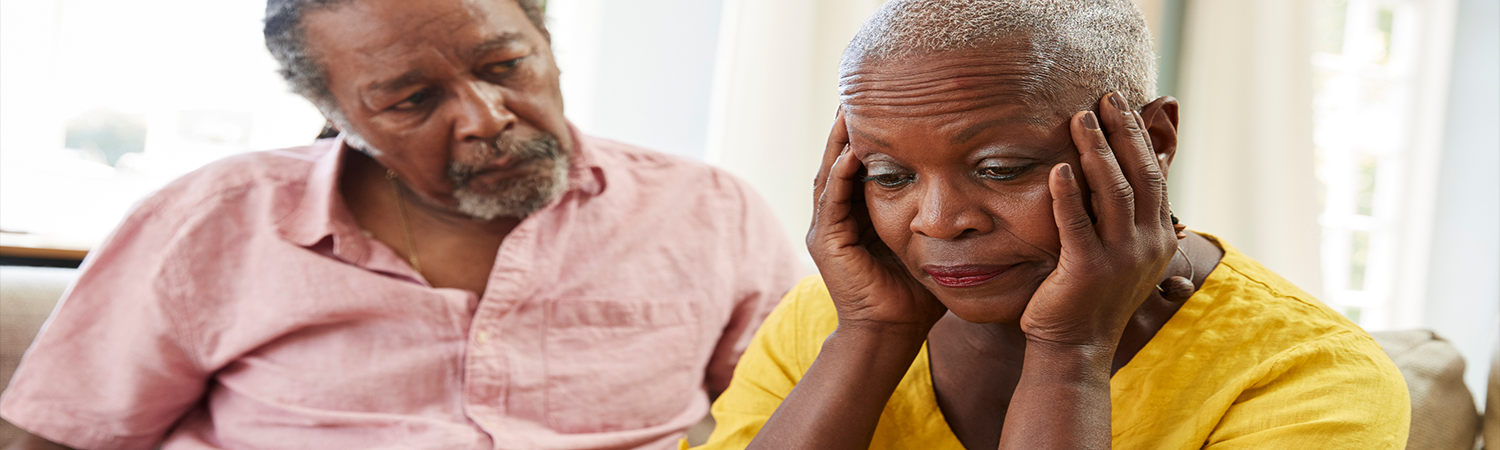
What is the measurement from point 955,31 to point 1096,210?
222 mm

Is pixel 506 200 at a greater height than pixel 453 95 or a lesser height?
lesser

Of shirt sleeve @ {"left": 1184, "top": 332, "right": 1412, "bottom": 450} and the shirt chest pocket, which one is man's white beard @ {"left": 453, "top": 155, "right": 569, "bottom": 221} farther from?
shirt sleeve @ {"left": 1184, "top": 332, "right": 1412, "bottom": 450}

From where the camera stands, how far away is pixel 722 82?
249 centimetres

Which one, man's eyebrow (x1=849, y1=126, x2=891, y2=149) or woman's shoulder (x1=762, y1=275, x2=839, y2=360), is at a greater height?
man's eyebrow (x1=849, y1=126, x2=891, y2=149)

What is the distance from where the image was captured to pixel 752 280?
175cm

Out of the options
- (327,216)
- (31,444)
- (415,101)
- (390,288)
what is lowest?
(31,444)

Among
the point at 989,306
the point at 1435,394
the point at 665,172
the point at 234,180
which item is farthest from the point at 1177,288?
the point at 234,180

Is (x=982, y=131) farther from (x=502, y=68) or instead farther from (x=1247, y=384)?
(x=502, y=68)

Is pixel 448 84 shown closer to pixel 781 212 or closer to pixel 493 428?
pixel 493 428

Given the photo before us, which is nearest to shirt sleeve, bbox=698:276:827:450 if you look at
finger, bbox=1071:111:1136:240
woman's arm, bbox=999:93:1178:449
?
woman's arm, bbox=999:93:1178:449

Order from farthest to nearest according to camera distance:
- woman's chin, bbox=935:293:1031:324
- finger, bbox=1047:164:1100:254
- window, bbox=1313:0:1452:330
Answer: window, bbox=1313:0:1452:330
woman's chin, bbox=935:293:1031:324
finger, bbox=1047:164:1100:254

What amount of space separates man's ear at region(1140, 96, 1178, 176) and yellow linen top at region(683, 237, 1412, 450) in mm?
158

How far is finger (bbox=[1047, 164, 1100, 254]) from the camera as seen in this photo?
2.71 feet

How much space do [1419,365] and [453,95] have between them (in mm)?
1574
